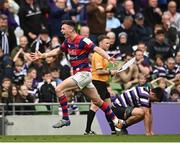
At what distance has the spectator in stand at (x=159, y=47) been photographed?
24.9 metres

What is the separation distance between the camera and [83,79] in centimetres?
1792

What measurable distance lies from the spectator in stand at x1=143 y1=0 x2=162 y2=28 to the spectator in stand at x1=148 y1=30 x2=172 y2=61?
A: 72.8 inches

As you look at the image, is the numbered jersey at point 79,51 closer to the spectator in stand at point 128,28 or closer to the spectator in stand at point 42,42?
the spectator in stand at point 42,42

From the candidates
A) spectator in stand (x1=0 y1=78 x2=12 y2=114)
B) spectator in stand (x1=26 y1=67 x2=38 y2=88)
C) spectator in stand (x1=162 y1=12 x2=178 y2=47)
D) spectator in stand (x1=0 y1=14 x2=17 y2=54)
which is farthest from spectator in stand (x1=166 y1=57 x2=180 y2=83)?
spectator in stand (x1=0 y1=78 x2=12 y2=114)

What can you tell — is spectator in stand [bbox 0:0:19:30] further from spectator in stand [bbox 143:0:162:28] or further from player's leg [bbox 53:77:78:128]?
player's leg [bbox 53:77:78:128]

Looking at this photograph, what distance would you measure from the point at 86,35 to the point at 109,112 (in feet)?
18.6

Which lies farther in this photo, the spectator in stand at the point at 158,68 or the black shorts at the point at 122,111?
the spectator in stand at the point at 158,68

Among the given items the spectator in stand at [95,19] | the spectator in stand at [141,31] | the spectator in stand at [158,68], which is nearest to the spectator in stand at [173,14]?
the spectator in stand at [141,31]

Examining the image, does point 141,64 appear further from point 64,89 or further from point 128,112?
point 64,89

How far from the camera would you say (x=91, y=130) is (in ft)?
67.0

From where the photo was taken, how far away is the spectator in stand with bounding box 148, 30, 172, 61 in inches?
980

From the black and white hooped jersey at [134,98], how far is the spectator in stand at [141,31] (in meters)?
5.98

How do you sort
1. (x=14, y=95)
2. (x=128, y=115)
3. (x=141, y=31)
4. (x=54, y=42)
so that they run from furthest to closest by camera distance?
(x=141, y=31) → (x=54, y=42) → (x=14, y=95) → (x=128, y=115)

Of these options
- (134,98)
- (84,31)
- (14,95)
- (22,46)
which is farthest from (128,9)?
(134,98)
